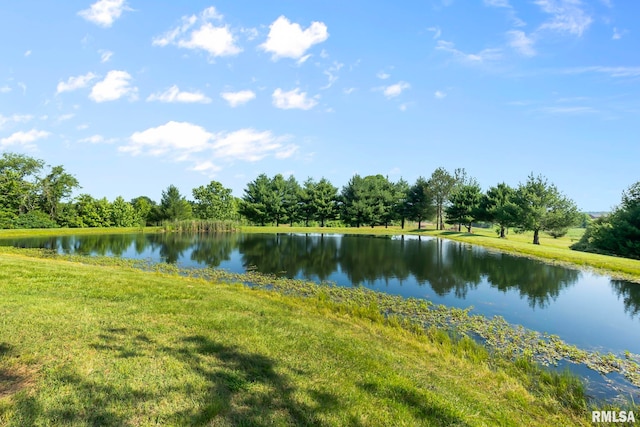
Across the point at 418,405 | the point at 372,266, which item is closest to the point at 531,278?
the point at 372,266

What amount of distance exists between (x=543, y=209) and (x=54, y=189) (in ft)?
254

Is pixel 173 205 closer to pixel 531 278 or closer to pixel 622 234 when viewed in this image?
pixel 531 278

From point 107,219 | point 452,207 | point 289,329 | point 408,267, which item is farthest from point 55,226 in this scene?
point 452,207

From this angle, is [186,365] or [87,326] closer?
[186,365]

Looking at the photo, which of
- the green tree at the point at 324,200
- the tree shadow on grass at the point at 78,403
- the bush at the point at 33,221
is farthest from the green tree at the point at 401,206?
the tree shadow on grass at the point at 78,403

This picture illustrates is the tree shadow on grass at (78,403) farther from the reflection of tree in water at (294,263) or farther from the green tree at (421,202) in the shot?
the green tree at (421,202)

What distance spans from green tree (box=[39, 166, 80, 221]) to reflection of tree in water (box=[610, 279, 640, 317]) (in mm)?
73393

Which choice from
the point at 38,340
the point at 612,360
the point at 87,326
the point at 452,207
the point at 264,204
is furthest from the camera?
the point at 264,204

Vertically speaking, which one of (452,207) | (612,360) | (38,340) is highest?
(452,207)

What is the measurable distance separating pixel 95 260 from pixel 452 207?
175 ft

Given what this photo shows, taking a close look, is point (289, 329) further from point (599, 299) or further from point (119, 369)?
point (599, 299)

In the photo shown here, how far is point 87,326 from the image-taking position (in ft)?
19.7

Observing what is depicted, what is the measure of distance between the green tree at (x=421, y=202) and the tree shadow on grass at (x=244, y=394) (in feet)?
193

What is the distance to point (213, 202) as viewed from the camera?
6769 centimetres
